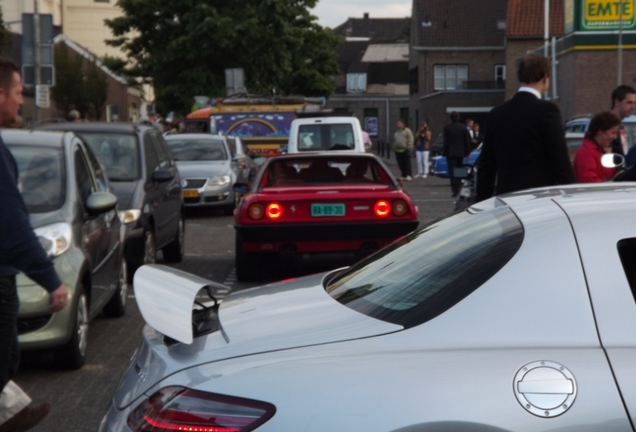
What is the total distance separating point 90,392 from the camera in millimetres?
6793

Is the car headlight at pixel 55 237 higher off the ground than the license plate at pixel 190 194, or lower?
higher

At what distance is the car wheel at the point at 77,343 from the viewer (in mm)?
7301

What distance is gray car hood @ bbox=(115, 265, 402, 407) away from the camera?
3373 millimetres

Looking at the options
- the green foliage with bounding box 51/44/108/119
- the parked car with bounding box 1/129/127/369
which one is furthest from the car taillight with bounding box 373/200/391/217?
the green foliage with bounding box 51/44/108/119

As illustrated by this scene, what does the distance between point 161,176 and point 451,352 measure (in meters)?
9.20

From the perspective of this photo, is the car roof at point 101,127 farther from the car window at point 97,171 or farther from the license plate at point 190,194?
the license plate at point 190,194

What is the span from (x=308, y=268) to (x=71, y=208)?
5.34 metres

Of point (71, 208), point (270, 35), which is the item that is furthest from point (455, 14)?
point (71, 208)

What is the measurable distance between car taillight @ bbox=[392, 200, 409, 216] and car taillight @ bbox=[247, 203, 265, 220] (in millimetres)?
1281

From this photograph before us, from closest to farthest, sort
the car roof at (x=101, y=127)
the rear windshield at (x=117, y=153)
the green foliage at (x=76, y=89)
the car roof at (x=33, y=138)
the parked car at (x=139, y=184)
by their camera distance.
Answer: the car roof at (x=33, y=138)
the parked car at (x=139, y=184)
the rear windshield at (x=117, y=153)
the car roof at (x=101, y=127)
the green foliage at (x=76, y=89)

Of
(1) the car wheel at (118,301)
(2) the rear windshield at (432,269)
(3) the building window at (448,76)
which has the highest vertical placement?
(3) the building window at (448,76)

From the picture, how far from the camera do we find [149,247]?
12023 millimetres

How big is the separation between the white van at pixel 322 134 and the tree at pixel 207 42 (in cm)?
3153

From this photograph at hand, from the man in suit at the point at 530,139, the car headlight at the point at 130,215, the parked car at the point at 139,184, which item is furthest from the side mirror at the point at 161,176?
the man in suit at the point at 530,139
